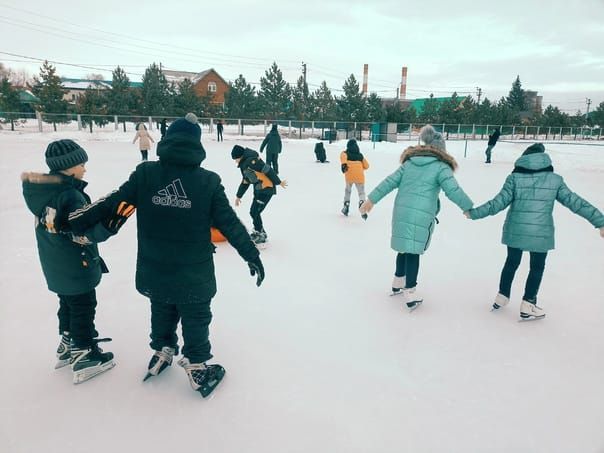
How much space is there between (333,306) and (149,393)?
5.90 ft

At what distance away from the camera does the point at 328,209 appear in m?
7.90

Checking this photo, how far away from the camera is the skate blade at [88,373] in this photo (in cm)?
257

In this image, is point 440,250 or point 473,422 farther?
point 440,250

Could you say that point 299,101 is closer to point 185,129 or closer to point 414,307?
point 414,307

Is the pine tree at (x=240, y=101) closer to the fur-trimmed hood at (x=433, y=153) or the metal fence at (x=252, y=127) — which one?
the metal fence at (x=252, y=127)

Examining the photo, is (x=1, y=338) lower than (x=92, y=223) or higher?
lower

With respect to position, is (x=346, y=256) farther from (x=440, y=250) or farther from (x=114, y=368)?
(x=114, y=368)

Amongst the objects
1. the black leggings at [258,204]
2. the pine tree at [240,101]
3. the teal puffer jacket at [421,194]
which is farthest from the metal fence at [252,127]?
the teal puffer jacket at [421,194]

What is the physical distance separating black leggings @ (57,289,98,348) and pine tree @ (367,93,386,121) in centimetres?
4028

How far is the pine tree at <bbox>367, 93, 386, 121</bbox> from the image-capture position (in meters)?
40.1

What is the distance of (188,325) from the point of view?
7.79 ft

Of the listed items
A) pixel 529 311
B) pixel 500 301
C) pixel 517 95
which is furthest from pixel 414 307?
pixel 517 95

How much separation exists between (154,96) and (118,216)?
126ft

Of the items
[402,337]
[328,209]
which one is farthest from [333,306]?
[328,209]
